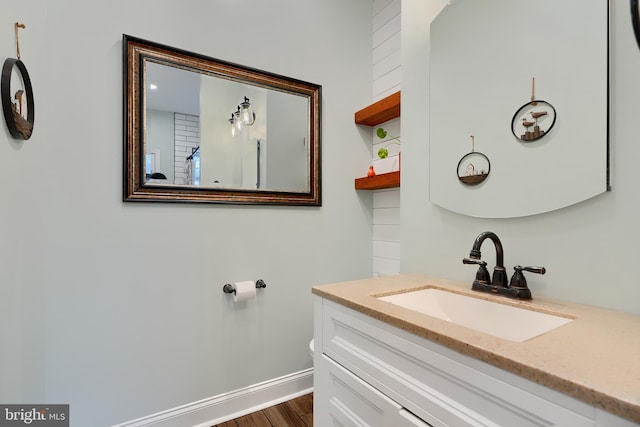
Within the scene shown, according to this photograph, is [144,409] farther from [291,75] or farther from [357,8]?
[357,8]

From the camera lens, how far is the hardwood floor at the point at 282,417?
168 cm

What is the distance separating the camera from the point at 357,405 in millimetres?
947

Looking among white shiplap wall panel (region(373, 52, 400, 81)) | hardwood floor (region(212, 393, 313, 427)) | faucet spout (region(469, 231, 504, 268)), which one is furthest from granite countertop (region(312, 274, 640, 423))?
white shiplap wall panel (region(373, 52, 400, 81))

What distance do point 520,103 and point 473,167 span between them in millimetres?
284

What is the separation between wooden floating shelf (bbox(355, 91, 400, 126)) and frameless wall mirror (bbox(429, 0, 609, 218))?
47cm

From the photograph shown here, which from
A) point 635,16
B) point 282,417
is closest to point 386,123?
point 635,16

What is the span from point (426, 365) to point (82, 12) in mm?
2030

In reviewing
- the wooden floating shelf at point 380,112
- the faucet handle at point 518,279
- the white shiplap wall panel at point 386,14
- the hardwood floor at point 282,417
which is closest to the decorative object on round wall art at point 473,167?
the faucet handle at point 518,279

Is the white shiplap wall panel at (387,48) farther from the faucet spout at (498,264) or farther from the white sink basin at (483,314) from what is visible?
the white sink basin at (483,314)

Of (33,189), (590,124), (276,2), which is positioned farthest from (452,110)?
(33,189)

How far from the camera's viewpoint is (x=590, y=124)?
920 millimetres

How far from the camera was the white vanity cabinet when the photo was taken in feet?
1.79

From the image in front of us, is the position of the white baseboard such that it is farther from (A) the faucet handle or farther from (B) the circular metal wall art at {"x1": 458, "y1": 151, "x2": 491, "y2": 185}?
(B) the circular metal wall art at {"x1": 458, "y1": 151, "x2": 491, "y2": 185}

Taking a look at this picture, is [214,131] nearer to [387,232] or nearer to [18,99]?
[18,99]
